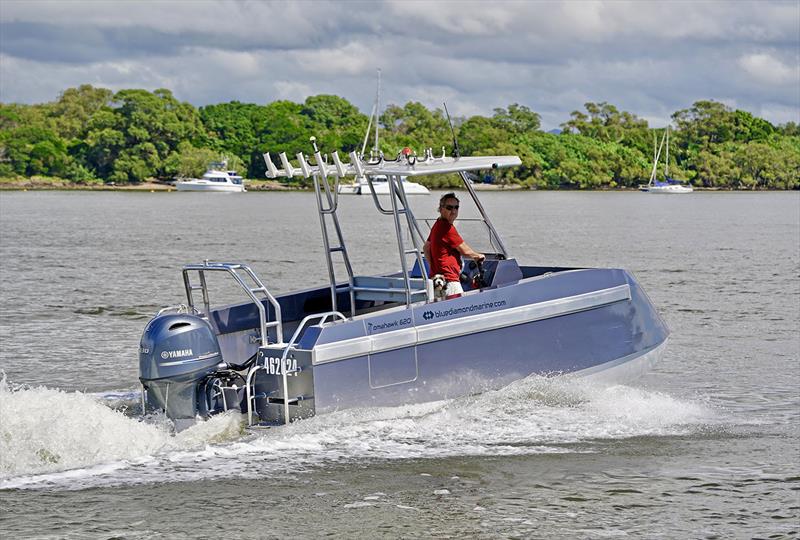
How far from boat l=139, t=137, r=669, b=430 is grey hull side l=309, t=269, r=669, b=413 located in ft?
0.04

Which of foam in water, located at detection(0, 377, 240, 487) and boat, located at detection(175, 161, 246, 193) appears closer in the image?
foam in water, located at detection(0, 377, 240, 487)

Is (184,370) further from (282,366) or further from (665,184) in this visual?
(665,184)

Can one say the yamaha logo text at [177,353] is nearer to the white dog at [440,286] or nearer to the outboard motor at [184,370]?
the outboard motor at [184,370]

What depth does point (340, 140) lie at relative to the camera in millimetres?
144875

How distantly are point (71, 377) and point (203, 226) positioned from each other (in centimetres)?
4122

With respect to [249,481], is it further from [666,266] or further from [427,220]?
[666,266]

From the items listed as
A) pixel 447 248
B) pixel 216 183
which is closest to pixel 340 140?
pixel 216 183

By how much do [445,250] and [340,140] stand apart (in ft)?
443

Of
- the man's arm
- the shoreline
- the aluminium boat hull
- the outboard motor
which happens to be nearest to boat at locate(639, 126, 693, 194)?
the shoreline

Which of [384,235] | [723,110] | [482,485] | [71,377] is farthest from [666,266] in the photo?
[723,110]

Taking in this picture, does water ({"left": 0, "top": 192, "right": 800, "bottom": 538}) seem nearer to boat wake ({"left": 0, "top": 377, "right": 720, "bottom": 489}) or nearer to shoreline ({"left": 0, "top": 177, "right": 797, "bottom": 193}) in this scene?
boat wake ({"left": 0, "top": 377, "right": 720, "bottom": 489})

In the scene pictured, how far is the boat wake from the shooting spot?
355 inches

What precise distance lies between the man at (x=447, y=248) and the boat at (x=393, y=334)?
225 millimetres

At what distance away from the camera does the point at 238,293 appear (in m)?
23.2
